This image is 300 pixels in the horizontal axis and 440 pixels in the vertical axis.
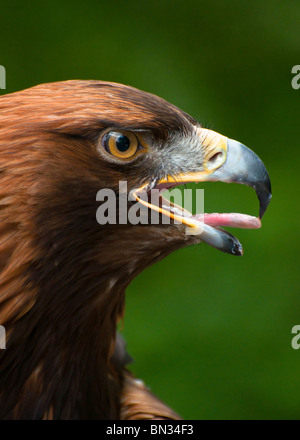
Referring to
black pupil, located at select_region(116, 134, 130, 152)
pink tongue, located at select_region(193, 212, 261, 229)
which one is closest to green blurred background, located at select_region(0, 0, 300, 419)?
pink tongue, located at select_region(193, 212, 261, 229)

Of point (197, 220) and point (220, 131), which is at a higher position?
point (220, 131)

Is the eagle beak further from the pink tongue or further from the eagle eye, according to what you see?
the eagle eye

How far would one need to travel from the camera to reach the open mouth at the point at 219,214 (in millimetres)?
1160

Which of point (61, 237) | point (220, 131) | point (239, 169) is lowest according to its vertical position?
point (61, 237)

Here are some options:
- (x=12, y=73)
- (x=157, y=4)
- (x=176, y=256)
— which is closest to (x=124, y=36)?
(x=157, y=4)

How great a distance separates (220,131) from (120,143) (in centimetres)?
140

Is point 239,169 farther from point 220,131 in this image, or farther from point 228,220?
point 220,131

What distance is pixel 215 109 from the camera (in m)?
2.46

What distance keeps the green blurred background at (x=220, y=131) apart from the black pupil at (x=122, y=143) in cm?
129

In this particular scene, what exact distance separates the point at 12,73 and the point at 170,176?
A: 1.33 meters

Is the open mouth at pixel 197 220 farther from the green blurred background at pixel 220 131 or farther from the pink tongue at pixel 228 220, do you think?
the green blurred background at pixel 220 131

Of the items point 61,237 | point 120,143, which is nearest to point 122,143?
point 120,143

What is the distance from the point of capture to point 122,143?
112 centimetres

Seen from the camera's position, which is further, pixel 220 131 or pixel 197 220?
pixel 220 131
